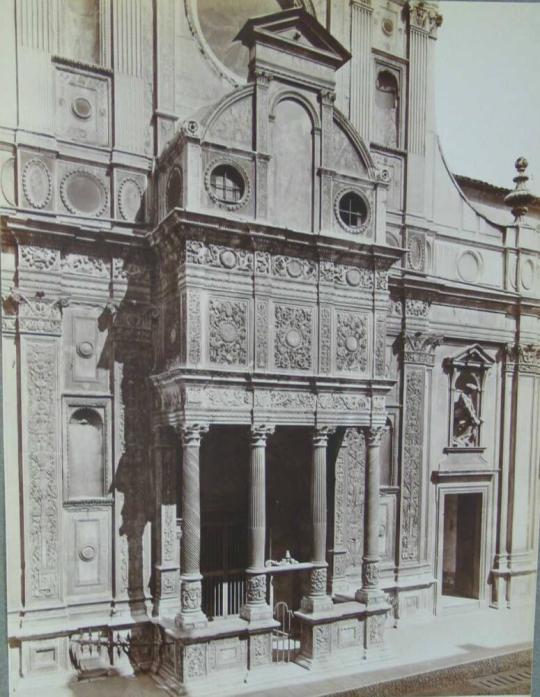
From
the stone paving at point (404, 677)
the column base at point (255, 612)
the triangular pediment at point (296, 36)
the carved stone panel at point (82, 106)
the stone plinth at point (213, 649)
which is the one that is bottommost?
the stone paving at point (404, 677)

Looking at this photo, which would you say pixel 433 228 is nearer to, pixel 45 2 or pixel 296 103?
pixel 296 103

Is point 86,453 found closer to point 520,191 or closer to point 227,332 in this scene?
point 227,332

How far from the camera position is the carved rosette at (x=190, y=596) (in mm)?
5637

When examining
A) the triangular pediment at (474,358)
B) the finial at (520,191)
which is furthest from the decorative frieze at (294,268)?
the triangular pediment at (474,358)

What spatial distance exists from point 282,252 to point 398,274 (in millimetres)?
1951

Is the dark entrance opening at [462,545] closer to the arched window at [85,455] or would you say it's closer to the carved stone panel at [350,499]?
the carved stone panel at [350,499]

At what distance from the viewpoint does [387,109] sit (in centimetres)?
738

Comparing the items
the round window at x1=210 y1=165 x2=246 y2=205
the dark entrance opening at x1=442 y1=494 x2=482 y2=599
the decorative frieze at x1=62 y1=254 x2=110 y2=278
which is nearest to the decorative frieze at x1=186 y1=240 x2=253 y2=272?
the round window at x1=210 y1=165 x2=246 y2=205

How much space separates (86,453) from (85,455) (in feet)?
0.07

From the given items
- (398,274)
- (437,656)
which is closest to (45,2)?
(398,274)

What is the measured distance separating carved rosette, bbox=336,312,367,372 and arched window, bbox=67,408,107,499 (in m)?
2.50

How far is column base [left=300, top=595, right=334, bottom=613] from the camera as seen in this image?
625 cm

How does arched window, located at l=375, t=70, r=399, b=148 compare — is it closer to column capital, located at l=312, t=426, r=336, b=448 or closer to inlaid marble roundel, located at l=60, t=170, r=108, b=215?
inlaid marble roundel, located at l=60, t=170, r=108, b=215

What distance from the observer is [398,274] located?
293 inches
